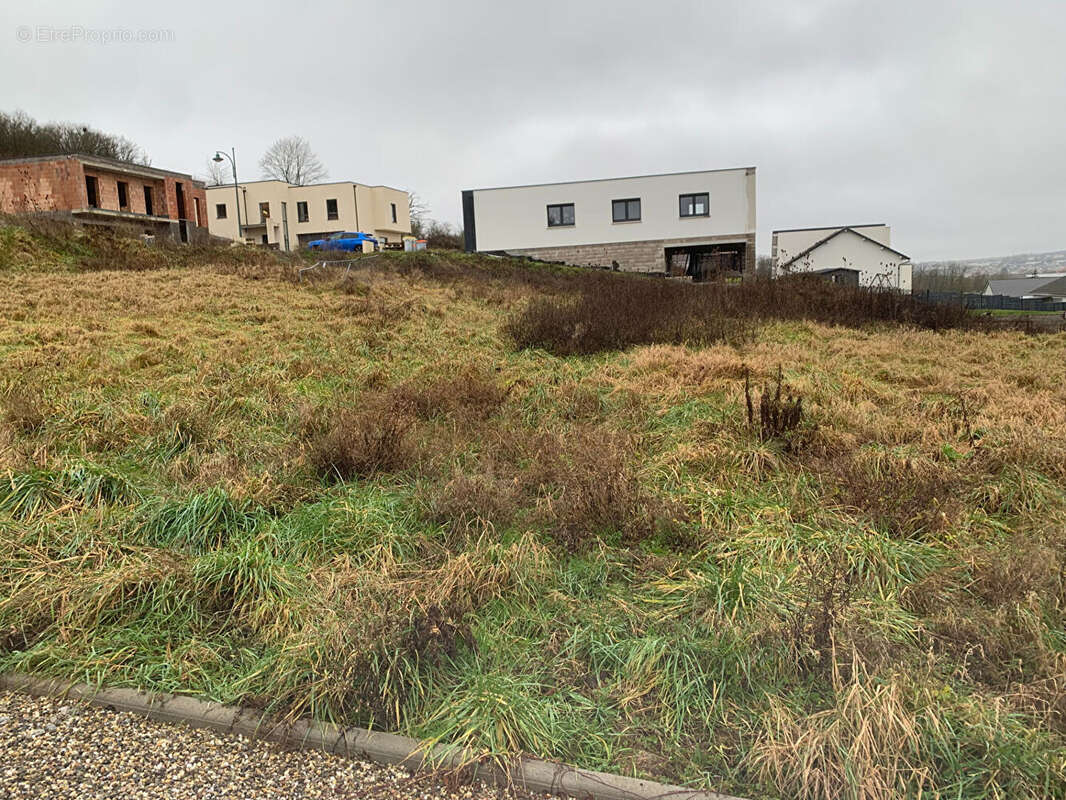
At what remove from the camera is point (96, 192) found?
1236 inches

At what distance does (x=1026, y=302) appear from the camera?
113 feet

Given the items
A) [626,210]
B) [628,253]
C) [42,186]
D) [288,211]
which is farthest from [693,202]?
[288,211]

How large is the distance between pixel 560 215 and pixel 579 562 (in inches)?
1362

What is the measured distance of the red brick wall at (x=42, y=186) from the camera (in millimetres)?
29312

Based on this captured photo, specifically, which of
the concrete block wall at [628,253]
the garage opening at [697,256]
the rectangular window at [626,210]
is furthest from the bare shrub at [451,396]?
the rectangular window at [626,210]

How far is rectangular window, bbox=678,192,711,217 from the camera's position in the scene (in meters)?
34.9

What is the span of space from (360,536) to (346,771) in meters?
1.64

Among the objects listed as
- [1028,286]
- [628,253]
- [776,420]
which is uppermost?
[628,253]

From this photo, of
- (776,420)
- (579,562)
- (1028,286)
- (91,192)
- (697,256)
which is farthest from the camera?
(1028,286)

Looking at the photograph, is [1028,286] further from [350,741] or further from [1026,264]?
[350,741]

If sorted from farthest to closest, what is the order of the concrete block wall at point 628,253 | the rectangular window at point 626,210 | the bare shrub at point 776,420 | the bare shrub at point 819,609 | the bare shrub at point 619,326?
1. the rectangular window at point 626,210
2. the concrete block wall at point 628,253
3. the bare shrub at point 619,326
4. the bare shrub at point 776,420
5. the bare shrub at point 819,609

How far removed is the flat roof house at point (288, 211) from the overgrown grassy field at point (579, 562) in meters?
45.0

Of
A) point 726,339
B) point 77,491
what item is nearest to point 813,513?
point 77,491

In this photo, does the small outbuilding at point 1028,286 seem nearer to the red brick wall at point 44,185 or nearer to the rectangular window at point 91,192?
the rectangular window at point 91,192
